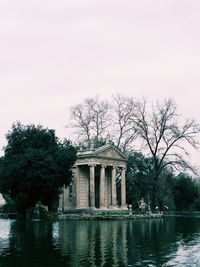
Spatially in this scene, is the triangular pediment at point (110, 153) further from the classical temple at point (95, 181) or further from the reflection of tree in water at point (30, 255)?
the reflection of tree in water at point (30, 255)

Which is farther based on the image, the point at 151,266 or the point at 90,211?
the point at 90,211

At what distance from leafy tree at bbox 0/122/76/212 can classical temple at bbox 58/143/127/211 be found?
21.4ft

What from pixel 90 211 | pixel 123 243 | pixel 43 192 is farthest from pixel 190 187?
pixel 123 243

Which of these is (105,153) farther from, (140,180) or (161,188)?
(161,188)

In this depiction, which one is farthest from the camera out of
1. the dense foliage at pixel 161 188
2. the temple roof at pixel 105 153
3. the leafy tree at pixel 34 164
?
the dense foliage at pixel 161 188

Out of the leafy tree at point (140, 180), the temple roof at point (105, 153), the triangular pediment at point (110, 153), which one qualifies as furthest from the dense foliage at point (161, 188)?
the temple roof at point (105, 153)

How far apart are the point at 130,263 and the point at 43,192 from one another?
35.4m

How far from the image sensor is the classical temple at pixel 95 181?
57.9m

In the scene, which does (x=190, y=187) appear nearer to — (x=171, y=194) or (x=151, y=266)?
(x=171, y=194)

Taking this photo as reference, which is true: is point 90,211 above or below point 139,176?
below

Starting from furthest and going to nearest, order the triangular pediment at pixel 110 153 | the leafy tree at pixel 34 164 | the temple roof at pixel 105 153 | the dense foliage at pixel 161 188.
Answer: the dense foliage at pixel 161 188 → the triangular pediment at pixel 110 153 → the temple roof at pixel 105 153 → the leafy tree at pixel 34 164

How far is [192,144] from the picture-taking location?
5809cm

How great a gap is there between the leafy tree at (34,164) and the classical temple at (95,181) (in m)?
6.52

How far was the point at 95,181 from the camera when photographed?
6269 cm
